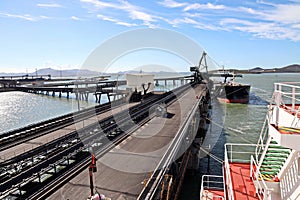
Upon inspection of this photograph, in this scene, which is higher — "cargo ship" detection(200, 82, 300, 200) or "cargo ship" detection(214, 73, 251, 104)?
"cargo ship" detection(200, 82, 300, 200)

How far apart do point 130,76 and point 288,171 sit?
1492 inches

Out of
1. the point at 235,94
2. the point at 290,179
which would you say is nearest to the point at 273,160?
the point at 290,179

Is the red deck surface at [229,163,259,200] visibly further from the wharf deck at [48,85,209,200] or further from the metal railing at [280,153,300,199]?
the wharf deck at [48,85,209,200]

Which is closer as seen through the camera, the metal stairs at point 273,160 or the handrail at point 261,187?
the handrail at point 261,187

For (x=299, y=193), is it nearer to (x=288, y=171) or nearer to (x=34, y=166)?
(x=288, y=171)

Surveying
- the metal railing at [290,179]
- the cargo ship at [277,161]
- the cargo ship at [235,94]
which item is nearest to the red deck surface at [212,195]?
the cargo ship at [277,161]

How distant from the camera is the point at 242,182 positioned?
9.20 m

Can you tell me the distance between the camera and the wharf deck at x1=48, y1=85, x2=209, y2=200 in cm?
1052

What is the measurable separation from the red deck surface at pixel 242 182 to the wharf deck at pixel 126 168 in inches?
170

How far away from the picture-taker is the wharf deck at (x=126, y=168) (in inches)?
414

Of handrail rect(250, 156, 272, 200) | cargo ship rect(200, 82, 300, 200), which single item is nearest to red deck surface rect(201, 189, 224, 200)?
cargo ship rect(200, 82, 300, 200)

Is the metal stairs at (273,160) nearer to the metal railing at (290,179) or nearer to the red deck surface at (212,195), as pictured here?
the metal railing at (290,179)

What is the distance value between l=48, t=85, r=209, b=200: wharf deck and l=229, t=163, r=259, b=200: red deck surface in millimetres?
4322

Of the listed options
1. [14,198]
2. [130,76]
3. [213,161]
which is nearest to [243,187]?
[14,198]
